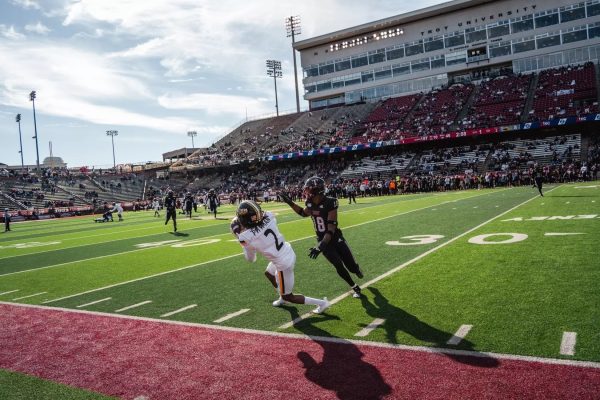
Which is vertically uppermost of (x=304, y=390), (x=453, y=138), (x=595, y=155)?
(x=453, y=138)

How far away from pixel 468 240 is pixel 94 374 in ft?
27.3

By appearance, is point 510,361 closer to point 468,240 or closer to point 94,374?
point 94,374

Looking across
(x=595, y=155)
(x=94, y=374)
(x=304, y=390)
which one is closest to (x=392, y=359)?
(x=304, y=390)

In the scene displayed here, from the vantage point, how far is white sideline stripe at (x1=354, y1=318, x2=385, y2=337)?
502 centimetres

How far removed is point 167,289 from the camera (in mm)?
7977

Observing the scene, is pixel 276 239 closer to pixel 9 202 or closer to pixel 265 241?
pixel 265 241

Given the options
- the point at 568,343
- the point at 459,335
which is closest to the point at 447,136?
the point at 459,335

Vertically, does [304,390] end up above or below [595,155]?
below

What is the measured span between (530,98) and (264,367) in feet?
158

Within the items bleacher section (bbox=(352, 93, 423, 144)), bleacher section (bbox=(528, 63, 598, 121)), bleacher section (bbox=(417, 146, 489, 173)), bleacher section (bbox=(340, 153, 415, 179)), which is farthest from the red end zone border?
bleacher section (bbox=(352, 93, 423, 144))

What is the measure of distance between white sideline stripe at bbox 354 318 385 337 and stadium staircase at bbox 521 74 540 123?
41886 millimetres

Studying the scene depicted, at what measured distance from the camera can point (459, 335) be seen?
467cm

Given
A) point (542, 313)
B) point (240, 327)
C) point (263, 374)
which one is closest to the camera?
point (263, 374)

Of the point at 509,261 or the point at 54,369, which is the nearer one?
the point at 54,369
